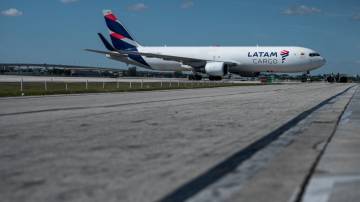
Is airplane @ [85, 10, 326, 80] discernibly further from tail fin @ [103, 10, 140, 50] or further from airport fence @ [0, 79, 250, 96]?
airport fence @ [0, 79, 250, 96]

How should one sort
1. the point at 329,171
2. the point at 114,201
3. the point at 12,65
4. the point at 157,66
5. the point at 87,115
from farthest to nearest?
the point at 12,65, the point at 157,66, the point at 87,115, the point at 329,171, the point at 114,201

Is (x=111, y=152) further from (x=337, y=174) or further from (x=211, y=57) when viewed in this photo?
(x=211, y=57)

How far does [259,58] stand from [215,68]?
16.2 ft

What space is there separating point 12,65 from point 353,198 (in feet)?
471

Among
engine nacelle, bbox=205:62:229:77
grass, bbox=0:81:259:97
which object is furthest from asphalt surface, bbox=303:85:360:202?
engine nacelle, bbox=205:62:229:77

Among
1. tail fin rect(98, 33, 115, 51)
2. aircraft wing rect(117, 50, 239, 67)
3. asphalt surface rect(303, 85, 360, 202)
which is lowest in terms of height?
asphalt surface rect(303, 85, 360, 202)

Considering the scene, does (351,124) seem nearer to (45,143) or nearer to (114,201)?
(45,143)

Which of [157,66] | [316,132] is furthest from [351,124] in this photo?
[157,66]

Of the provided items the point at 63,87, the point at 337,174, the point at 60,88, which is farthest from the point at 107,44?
the point at 337,174

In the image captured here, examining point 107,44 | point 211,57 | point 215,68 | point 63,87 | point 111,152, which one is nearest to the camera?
point 111,152

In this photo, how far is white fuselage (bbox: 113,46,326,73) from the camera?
55.2 m

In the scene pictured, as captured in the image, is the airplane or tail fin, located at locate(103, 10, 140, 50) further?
tail fin, located at locate(103, 10, 140, 50)

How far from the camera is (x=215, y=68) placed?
5631 centimetres

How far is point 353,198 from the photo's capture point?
181 inches
